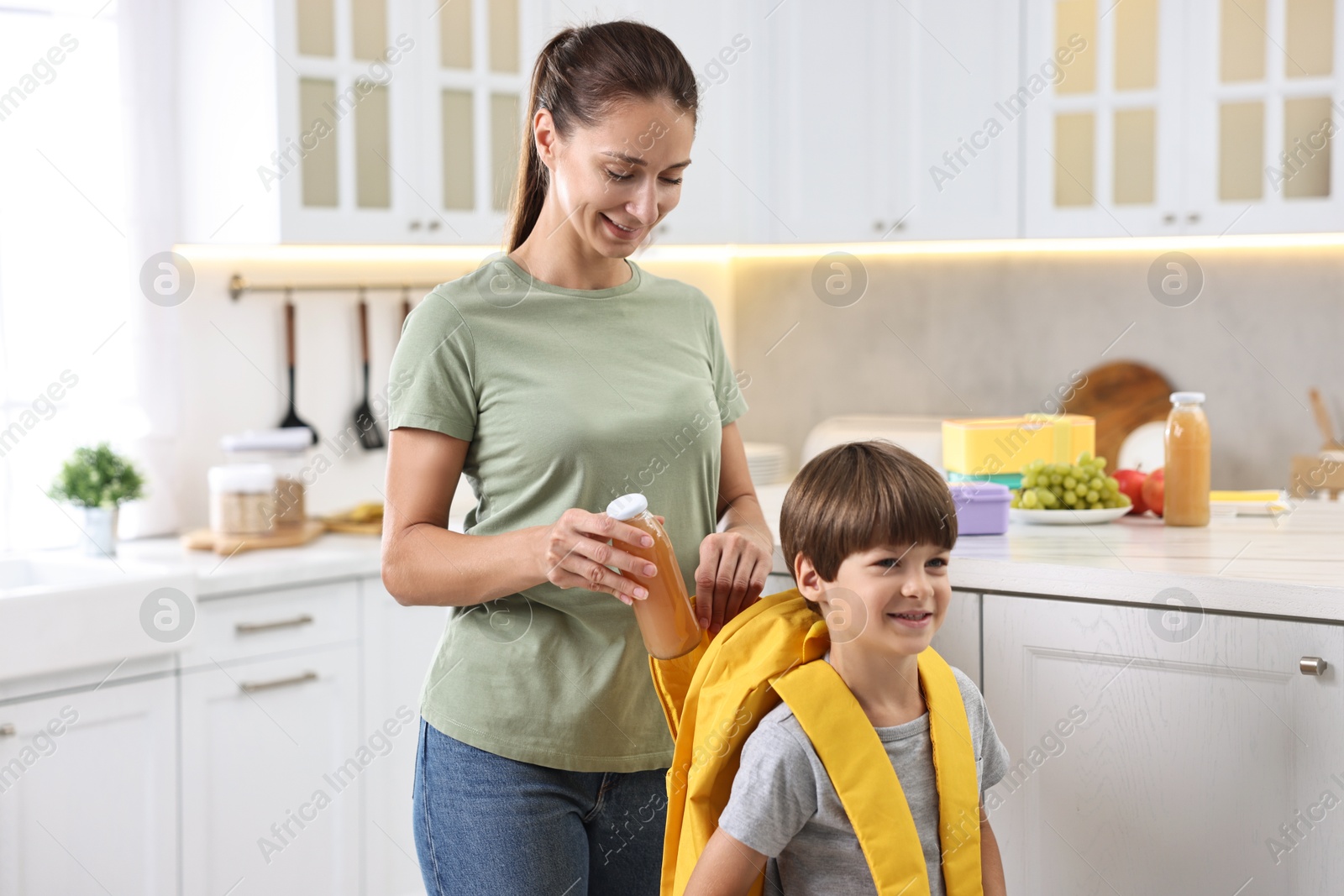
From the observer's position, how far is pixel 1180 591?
1400mm

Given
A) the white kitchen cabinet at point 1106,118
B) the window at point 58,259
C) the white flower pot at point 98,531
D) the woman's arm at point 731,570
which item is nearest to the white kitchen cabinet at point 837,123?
the white kitchen cabinet at point 1106,118

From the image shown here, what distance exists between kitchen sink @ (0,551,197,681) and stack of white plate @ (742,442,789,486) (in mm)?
1360

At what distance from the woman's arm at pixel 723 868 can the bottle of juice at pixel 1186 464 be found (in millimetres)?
951

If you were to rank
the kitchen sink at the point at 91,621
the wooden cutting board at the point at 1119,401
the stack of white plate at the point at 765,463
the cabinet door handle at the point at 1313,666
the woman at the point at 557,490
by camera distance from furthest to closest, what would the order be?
the stack of white plate at the point at 765,463, the wooden cutting board at the point at 1119,401, the kitchen sink at the point at 91,621, the cabinet door handle at the point at 1313,666, the woman at the point at 557,490

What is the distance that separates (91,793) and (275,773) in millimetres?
340

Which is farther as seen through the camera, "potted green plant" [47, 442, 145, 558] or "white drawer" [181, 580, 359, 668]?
"potted green plant" [47, 442, 145, 558]

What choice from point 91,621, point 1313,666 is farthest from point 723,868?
point 91,621

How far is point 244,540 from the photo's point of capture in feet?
8.19

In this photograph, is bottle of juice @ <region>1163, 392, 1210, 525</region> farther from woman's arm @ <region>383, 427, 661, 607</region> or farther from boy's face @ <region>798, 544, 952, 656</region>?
woman's arm @ <region>383, 427, 661, 607</region>

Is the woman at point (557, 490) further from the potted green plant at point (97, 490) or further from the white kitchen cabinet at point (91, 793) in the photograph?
the potted green plant at point (97, 490)

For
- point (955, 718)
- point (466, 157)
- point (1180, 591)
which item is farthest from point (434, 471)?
point (466, 157)

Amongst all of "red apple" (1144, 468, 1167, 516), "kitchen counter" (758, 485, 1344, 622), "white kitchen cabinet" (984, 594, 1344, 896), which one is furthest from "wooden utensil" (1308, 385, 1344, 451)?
"white kitchen cabinet" (984, 594, 1344, 896)

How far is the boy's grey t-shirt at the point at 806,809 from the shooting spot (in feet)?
3.54

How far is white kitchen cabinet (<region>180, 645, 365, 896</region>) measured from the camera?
2254 mm
